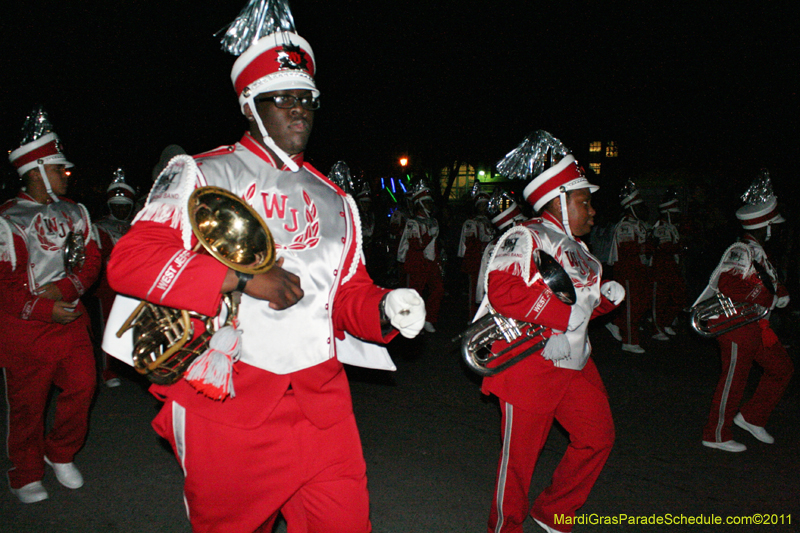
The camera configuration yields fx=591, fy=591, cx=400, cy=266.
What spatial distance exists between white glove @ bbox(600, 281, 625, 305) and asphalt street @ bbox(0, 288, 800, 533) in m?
1.46

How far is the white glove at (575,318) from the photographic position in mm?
3225

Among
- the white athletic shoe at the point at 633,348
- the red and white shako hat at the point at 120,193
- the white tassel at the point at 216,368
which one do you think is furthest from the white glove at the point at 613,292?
the red and white shako hat at the point at 120,193

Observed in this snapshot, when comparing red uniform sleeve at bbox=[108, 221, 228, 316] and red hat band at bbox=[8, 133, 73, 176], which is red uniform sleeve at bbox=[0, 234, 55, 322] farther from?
red uniform sleeve at bbox=[108, 221, 228, 316]

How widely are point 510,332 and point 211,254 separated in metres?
2.03

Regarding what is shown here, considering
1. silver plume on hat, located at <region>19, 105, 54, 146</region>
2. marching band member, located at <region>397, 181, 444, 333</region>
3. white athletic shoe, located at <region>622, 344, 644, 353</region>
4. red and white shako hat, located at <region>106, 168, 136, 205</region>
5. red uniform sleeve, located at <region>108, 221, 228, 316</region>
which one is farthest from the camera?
marching band member, located at <region>397, 181, 444, 333</region>

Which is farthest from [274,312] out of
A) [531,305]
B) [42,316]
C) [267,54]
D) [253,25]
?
[42,316]

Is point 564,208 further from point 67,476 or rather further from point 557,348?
point 67,476

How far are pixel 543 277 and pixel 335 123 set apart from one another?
18.0 meters

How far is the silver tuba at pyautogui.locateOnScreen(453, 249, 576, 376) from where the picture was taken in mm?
3309

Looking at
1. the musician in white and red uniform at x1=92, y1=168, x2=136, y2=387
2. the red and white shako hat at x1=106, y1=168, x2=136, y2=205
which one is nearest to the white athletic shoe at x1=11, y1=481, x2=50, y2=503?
the musician in white and red uniform at x1=92, y1=168, x2=136, y2=387

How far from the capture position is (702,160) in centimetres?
2167

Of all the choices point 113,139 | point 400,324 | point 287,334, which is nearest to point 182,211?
point 287,334

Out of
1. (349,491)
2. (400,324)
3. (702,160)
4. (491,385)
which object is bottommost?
(702,160)

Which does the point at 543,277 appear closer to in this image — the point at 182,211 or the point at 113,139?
the point at 182,211
